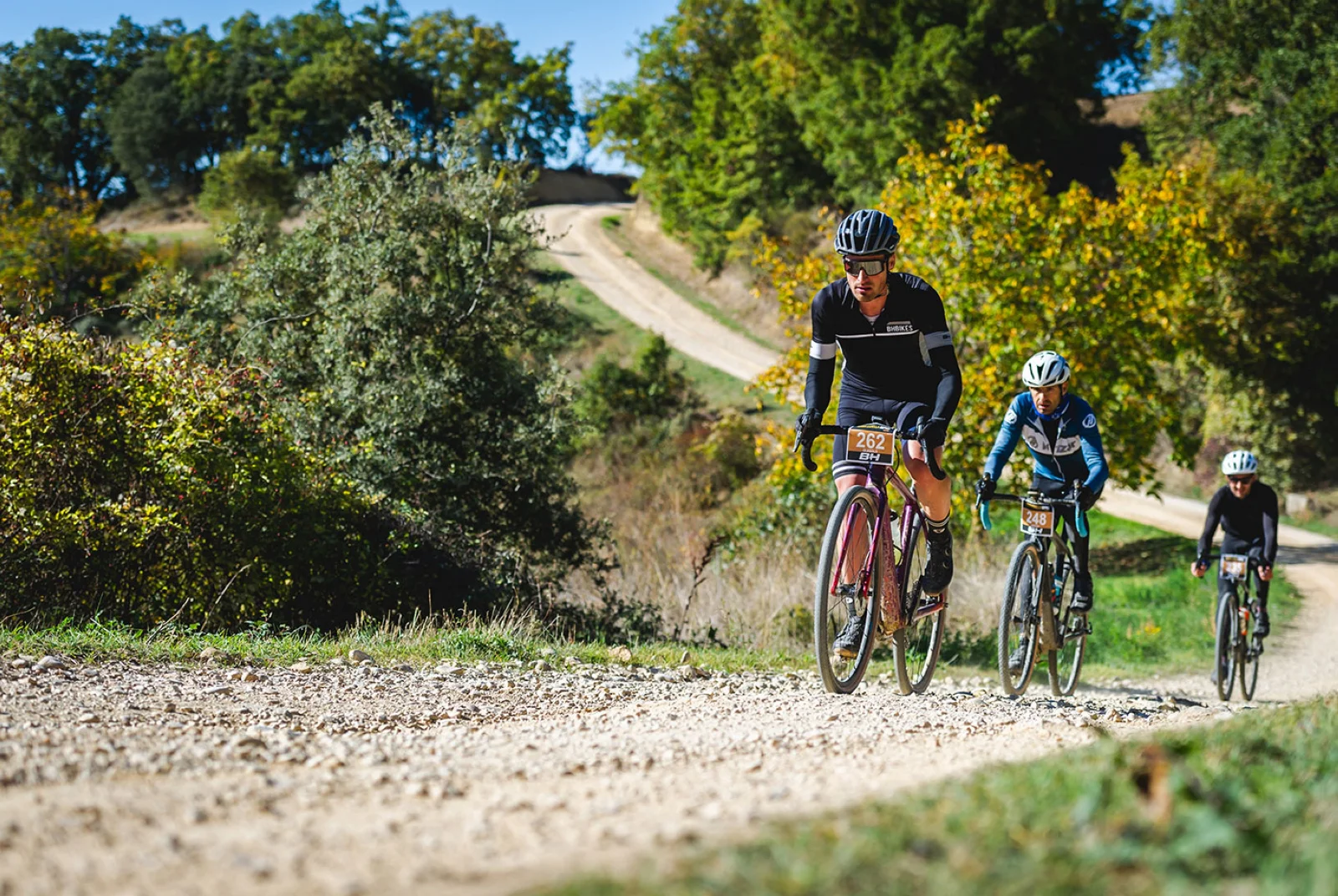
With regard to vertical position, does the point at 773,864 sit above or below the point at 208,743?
above

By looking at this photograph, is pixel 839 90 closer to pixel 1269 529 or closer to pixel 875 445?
pixel 1269 529

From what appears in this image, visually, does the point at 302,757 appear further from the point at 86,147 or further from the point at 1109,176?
the point at 86,147

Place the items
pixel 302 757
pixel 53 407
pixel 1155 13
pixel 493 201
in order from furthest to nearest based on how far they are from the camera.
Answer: pixel 1155 13 < pixel 493 201 < pixel 53 407 < pixel 302 757

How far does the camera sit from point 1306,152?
27.4m

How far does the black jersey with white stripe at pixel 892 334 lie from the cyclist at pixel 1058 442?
1671mm

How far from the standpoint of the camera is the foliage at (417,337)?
1479 centimetres

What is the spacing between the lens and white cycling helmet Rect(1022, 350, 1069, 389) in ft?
27.1

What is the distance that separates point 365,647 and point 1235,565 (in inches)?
306

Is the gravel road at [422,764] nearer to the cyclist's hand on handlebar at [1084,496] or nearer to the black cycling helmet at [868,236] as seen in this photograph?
the cyclist's hand on handlebar at [1084,496]

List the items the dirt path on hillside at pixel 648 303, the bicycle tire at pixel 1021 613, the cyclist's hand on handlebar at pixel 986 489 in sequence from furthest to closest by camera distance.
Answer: the dirt path on hillside at pixel 648 303 < the bicycle tire at pixel 1021 613 < the cyclist's hand on handlebar at pixel 986 489

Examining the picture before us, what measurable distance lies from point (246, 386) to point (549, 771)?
1116 centimetres

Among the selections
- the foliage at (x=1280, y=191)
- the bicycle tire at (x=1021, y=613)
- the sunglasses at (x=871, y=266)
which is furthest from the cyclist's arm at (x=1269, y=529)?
the foliage at (x=1280, y=191)

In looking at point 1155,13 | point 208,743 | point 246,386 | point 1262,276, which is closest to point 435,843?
point 208,743

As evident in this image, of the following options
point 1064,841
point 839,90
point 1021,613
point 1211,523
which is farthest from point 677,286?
point 1064,841
